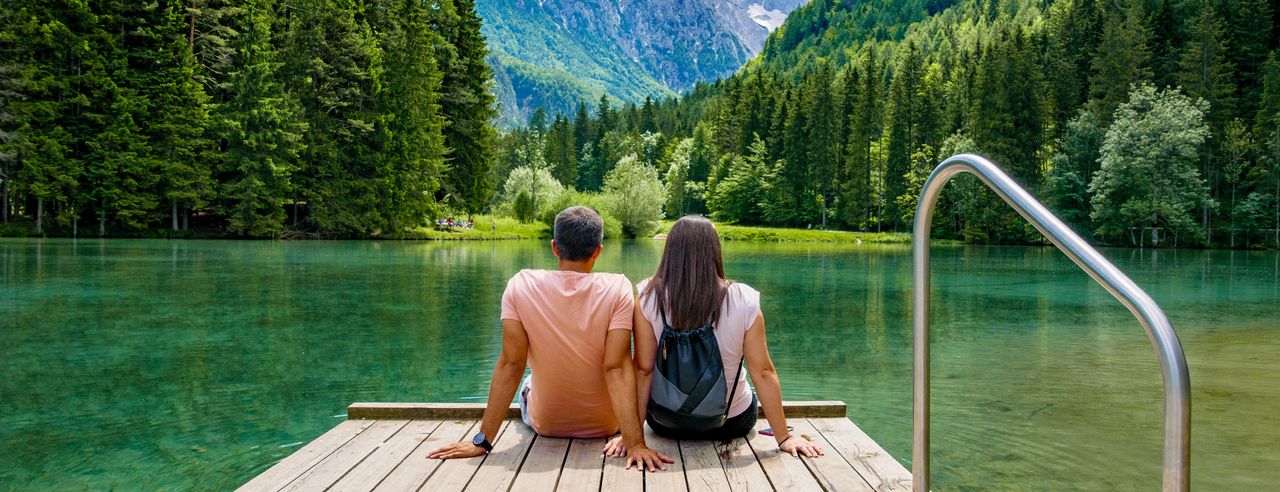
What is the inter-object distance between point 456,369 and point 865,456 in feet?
19.8

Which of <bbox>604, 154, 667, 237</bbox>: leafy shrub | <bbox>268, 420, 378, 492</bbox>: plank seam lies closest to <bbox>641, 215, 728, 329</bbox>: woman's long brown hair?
<bbox>268, 420, 378, 492</bbox>: plank seam

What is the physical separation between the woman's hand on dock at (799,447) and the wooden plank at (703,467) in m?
0.35

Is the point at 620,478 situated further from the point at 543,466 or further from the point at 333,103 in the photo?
the point at 333,103

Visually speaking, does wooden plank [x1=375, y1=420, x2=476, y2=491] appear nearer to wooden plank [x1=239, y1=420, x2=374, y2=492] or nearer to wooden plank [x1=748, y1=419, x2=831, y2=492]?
wooden plank [x1=239, y1=420, x2=374, y2=492]

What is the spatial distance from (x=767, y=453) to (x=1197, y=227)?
5107 cm

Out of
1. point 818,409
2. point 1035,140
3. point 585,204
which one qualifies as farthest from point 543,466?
point 1035,140

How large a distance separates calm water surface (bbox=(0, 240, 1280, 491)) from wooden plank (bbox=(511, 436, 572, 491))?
2394 millimetres

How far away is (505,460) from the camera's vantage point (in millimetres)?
3988

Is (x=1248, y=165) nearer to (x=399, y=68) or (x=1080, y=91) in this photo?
(x=1080, y=91)

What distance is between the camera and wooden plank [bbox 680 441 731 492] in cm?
364

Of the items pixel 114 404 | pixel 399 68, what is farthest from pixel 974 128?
pixel 114 404

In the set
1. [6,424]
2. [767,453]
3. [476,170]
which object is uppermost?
[476,170]

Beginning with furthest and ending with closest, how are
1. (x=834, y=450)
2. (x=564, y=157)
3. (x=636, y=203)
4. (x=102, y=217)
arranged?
(x=564, y=157), (x=636, y=203), (x=102, y=217), (x=834, y=450)

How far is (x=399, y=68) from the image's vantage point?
46344 mm
